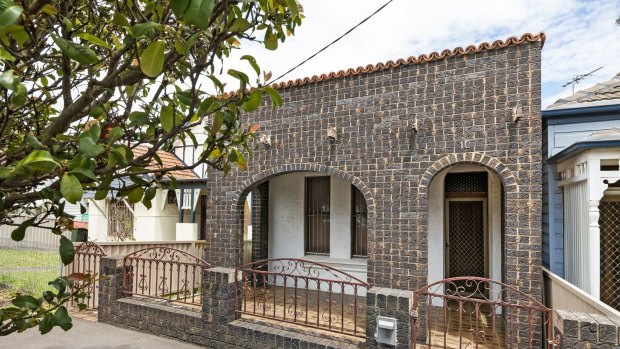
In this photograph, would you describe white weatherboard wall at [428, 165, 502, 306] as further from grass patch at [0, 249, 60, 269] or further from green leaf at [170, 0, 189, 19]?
grass patch at [0, 249, 60, 269]

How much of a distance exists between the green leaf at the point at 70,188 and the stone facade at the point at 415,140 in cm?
560

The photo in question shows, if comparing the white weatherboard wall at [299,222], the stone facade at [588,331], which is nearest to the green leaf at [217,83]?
the stone facade at [588,331]

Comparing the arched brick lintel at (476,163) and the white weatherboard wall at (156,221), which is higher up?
the arched brick lintel at (476,163)

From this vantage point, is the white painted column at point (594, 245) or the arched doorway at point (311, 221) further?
the arched doorway at point (311, 221)

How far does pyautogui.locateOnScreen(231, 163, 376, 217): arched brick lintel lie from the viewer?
6.71 meters

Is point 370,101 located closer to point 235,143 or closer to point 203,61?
point 235,143

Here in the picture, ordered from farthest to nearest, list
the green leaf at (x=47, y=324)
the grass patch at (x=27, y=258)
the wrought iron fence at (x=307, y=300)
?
the grass patch at (x=27, y=258), the wrought iron fence at (x=307, y=300), the green leaf at (x=47, y=324)

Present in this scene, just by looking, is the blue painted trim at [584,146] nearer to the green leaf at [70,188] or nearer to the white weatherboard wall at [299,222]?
the white weatherboard wall at [299,222]

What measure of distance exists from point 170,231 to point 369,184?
8.14 metres

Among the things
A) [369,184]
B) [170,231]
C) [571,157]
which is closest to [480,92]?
[571,157]

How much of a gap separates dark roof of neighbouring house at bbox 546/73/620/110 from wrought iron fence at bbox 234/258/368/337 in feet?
13.6

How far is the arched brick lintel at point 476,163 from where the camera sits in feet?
18.5

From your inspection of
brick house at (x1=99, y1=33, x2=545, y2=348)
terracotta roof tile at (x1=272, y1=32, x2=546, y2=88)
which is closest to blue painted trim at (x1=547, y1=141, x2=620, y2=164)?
brick house at (x1=99, y1=33, x2=545, y2=348)

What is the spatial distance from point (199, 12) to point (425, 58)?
5.90 m
